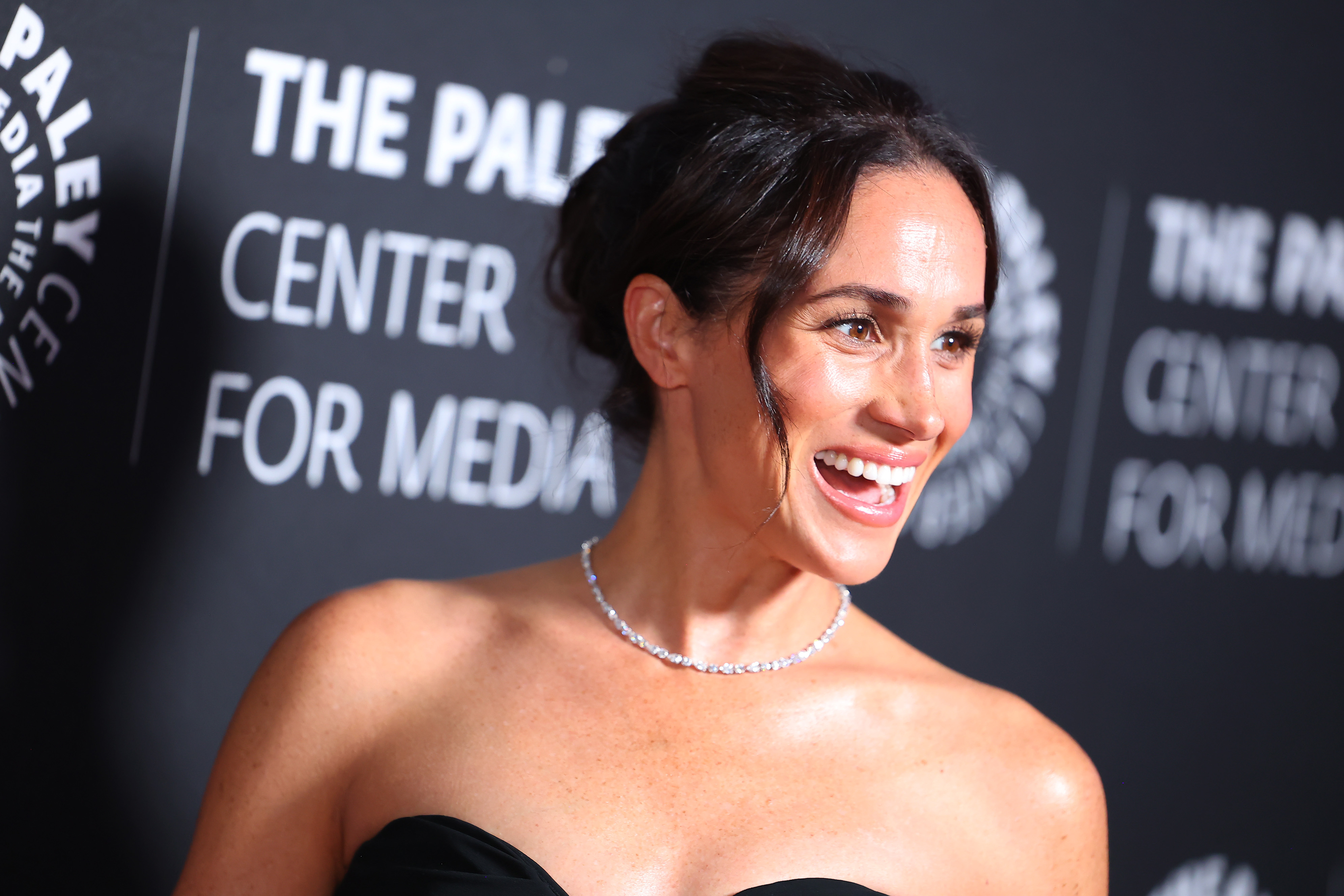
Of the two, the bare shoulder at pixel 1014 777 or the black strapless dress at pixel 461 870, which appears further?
the bare shoulder at pixel 1014 777

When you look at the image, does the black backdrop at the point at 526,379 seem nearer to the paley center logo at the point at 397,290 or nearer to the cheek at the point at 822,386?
the paley center logo at the point at 397,290

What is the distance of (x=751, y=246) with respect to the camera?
45.8 inches

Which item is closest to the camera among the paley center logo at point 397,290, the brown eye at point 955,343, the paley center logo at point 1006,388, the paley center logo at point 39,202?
the brown eye at point 955,343

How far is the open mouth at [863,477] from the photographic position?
1.15 meters

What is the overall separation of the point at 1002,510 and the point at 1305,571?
620 mm

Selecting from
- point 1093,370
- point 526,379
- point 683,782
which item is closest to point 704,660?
point 683,782

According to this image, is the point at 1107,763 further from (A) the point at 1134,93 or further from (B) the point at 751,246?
(B) the point at 751,246

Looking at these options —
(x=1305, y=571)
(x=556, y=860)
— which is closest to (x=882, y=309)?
(x=556, y=860)

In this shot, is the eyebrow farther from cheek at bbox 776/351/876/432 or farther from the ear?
the ear

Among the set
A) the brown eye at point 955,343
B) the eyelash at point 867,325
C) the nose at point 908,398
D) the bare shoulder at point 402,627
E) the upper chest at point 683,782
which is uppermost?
the eyelash at point 867,325

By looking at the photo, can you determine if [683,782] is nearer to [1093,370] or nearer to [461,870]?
[461,870]

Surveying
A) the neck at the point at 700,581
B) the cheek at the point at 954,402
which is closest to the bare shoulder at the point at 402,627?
the neck at the point at 700,581

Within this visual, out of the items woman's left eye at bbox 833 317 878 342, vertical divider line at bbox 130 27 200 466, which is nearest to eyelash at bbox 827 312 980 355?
woman's left eye at bbox 833 317 878 342

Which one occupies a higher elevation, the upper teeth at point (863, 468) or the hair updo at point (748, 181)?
the hair updo at point (748, 181)
